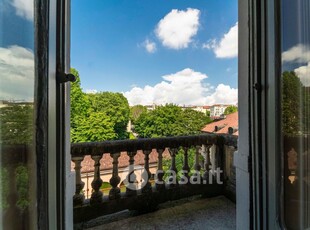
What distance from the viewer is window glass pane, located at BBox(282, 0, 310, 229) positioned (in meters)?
0.64

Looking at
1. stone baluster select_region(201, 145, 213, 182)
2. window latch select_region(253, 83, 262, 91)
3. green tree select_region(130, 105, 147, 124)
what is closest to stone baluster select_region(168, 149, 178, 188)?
stone baluster select_region(201, 145, 213, 182)

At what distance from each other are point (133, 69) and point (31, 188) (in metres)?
10.2

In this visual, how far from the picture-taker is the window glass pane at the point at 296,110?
0.64m

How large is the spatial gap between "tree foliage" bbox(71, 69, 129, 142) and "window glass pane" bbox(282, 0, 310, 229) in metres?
5.91

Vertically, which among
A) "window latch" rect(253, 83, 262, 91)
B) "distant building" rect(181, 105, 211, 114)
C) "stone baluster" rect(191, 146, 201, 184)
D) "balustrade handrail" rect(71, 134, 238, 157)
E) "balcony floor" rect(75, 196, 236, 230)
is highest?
"distant building" rect(181, 105, 211, 114)

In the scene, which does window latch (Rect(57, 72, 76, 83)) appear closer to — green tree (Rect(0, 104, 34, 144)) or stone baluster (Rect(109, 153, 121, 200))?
green tree (Rect(0, 104, 34, 144))

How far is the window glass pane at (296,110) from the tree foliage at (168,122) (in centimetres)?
578

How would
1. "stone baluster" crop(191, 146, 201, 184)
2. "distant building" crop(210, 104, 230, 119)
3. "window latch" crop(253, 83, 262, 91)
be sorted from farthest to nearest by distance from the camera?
"distant building" crop(210, 104, 230, 119) < "stone baluster" crop(191, 146, 201, 184) < "window latch" crop(253, 83, 262, 91)

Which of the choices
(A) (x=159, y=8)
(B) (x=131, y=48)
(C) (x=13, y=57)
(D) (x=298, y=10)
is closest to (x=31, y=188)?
(C) (x=13, y=57)

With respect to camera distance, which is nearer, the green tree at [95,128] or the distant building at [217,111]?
the distant building at [217,111]

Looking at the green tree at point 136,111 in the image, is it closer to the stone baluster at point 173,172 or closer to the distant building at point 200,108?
the distant building at point 200,108

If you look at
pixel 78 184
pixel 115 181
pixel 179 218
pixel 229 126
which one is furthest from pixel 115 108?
pixel 179 218

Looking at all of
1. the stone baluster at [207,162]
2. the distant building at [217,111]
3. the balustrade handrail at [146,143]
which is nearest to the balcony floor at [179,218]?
the stone baluster at [207,162]

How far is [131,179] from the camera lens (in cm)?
235
